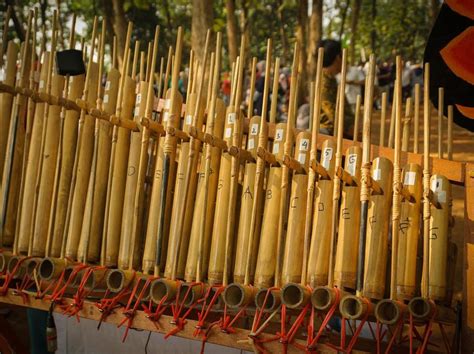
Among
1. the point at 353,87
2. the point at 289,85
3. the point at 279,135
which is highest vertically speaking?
the point at 353,87

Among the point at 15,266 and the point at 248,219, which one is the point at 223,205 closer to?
the point at 248,219

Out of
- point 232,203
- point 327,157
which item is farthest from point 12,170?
point 327,157

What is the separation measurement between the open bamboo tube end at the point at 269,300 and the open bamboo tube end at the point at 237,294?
0.05 m

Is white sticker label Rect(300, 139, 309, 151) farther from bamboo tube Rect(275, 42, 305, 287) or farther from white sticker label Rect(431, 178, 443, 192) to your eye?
white sticker label Rect(431, 178, 443, 192)

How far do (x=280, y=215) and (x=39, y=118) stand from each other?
4.68ft

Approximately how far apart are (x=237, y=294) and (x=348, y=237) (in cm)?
51

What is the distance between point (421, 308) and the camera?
2.47m

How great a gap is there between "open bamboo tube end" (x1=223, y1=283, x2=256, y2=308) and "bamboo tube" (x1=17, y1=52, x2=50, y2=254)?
1.20m

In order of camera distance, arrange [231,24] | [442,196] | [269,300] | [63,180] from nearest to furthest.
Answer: [269,300]
[442,196]
[63,180]
[231,24]

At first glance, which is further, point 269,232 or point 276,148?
point 276,148

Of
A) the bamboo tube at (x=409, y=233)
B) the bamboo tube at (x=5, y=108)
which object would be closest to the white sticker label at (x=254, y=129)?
the bamboo tube at (x=409, y=233)

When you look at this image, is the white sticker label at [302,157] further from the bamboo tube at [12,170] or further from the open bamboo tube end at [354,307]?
the bamboo tube at [12,170]

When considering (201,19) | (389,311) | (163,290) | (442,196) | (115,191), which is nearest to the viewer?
(389,311)

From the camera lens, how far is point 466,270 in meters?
2.59
